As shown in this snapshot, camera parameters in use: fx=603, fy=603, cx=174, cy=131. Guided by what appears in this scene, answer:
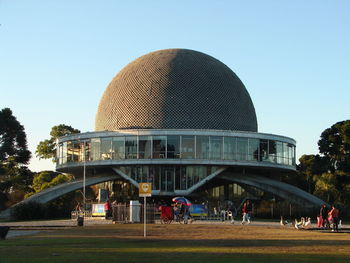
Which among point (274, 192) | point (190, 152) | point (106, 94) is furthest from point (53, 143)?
point (274, 192)

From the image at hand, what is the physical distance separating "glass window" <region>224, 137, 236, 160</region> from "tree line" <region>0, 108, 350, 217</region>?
9.43m

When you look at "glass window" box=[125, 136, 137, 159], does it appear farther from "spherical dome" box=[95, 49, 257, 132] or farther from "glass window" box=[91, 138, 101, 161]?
"spherical dome" box=[95, 49, 257, 132]

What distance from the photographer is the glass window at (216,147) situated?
167 ft

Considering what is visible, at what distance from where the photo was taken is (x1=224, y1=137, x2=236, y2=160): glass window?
51156 millimetres

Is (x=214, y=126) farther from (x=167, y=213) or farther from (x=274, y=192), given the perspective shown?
(x=167, y=213)

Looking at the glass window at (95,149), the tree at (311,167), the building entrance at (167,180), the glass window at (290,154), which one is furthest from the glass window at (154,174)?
the tree at (311,167)

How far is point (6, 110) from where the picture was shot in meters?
50.1

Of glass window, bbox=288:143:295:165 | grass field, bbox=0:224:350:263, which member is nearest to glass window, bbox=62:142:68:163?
glass window, bbox=288:143:295:165

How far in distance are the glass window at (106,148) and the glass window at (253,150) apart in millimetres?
12045

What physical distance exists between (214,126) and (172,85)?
17.9 feet

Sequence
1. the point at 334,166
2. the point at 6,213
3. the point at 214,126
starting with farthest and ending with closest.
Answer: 1. the point at 334,166
2. the point at 214,126
3. the point at 6,213

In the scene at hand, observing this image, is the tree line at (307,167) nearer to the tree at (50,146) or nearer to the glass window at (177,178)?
the tree at (50,146)

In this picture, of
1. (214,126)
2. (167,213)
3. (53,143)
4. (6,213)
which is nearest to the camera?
(167,213)

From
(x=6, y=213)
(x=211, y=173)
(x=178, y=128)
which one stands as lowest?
(x=6, y=213)
